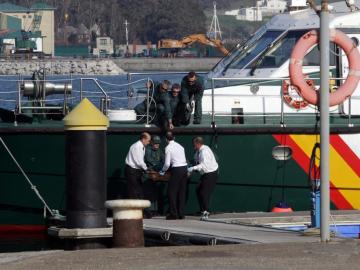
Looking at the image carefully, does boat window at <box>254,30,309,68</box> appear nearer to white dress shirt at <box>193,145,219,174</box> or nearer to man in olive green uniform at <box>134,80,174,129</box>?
man in olive green uniform at <box>134,80,174,129</box>

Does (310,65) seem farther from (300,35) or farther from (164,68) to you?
(164,68)

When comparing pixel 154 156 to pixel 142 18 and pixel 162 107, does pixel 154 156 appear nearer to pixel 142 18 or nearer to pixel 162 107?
pixel 162 107

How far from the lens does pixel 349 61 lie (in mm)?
18812

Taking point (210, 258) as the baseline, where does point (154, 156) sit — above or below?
above

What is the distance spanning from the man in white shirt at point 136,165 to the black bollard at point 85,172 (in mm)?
3918

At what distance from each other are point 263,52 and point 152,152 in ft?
8.22

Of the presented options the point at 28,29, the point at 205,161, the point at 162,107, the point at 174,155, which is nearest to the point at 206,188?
the point at 205,161

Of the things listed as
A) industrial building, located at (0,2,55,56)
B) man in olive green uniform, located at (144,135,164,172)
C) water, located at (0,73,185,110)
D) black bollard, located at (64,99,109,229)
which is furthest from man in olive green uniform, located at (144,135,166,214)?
industrial building, located at (0,2,55,56)

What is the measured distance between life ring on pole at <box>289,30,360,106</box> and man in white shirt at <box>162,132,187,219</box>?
5.96ft

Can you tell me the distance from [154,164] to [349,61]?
3.04 meters

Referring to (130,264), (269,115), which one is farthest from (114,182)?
(130,264)

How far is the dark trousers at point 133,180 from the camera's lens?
19.1m

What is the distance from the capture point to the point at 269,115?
64.5 feet

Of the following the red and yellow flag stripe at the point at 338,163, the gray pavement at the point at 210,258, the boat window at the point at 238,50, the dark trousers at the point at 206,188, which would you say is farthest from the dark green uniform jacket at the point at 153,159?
the gray pavement at the point at 210,258
